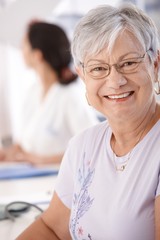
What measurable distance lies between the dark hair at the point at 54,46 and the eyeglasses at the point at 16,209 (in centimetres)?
107

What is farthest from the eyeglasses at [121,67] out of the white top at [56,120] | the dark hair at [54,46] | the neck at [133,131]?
the dark hair at [54,46]

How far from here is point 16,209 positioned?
1.67m

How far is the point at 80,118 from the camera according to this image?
2463mm

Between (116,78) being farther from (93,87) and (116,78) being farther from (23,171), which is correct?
(23,171)

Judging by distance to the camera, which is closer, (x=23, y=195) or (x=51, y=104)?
(x=23, y=195)

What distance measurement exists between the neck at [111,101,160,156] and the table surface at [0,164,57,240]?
1.56 ft

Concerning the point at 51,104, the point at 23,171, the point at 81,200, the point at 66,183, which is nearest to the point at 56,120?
the point at 51,104

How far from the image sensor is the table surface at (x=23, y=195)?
1.54 metres

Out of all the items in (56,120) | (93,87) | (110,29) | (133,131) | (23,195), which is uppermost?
(110,29)

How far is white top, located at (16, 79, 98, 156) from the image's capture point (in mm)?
2506

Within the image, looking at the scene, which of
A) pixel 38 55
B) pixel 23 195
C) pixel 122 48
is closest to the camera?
pixel 122 48

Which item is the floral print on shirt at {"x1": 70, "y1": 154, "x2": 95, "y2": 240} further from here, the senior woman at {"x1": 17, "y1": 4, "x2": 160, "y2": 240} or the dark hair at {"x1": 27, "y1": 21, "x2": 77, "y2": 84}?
the dark hair at {"x1": 27, "y1": 21, "x2": 77, "y2": 84}

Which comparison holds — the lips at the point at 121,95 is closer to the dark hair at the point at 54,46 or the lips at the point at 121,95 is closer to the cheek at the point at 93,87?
the cheek at the point at 93,87

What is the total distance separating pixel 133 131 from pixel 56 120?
1.41 metres
